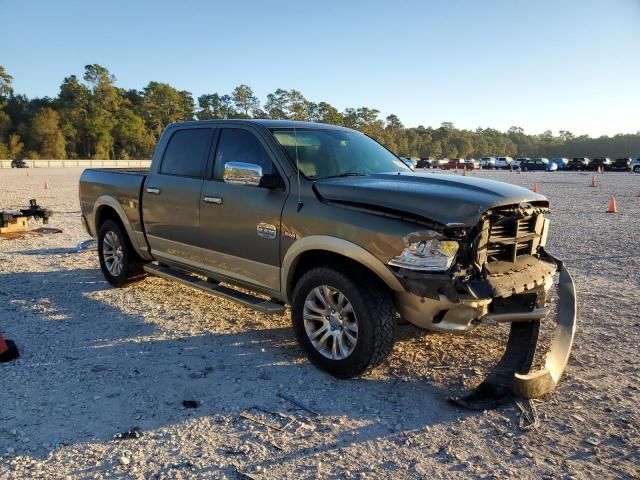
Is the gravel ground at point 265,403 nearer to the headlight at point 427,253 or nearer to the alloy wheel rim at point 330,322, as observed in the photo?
the alloy wheel rim at point 330,322

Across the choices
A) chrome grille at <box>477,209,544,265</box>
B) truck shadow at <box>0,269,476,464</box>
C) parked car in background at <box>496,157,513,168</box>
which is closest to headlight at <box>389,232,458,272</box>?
chrome grille at <box>477,209,544,265</box>

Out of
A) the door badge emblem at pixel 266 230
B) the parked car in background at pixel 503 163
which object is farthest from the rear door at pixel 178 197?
the parked car in background at pixel 503 163

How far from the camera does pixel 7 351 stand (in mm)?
4422

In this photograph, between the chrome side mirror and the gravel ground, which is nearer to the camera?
the gravel ground

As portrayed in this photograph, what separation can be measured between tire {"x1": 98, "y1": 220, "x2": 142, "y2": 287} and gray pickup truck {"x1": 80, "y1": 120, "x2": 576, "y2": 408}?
3.46 ft

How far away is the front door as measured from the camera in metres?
4.56

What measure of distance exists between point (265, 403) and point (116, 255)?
155 inches

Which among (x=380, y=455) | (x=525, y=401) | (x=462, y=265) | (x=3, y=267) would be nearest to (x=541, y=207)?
(x=462, y=265)

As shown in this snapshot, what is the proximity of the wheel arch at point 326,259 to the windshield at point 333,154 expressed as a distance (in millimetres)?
676

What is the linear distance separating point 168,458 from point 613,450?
2651 mm

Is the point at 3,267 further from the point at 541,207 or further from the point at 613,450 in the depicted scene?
the point at 613,450

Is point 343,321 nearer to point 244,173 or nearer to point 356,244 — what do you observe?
point 356,244

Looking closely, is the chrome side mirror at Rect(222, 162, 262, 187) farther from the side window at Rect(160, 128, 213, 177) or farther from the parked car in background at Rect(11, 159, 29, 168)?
the parked car in background at Rect(11, 159, 29, 168)

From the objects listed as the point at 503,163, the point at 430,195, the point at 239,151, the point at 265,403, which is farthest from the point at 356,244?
the point at 503,163
